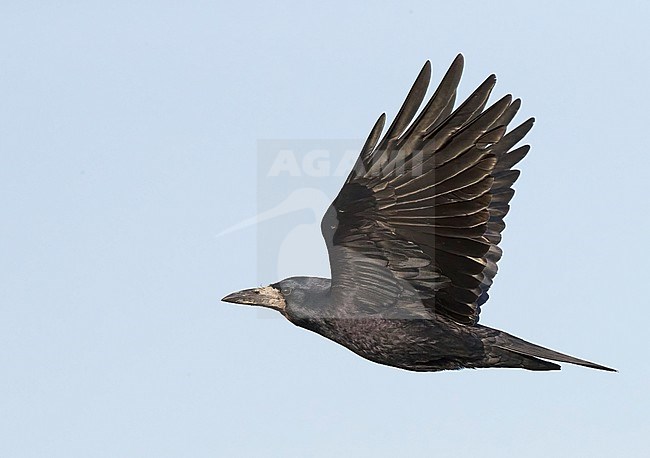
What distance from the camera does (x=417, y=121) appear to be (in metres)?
10.0

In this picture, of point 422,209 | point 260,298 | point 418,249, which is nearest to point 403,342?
point 418,249

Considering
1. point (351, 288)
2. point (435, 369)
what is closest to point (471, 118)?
point (351, 288)

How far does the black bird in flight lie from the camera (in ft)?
33.0

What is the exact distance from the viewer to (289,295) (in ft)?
38.8

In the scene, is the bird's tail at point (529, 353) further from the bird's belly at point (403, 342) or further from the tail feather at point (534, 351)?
the bird's belly at point (403, 342)

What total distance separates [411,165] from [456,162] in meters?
0.39

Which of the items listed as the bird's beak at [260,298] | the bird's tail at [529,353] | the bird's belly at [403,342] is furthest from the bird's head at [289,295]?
the bird's tail at [529,353]

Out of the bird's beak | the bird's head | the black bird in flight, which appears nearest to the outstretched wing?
the black bird in flight

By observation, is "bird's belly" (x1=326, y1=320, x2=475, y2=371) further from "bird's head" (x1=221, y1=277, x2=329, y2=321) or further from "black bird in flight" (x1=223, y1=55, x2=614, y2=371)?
"bird's head" (x1=221, y1=277, x2=329, y2=321)

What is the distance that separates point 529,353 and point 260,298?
279 centimetres

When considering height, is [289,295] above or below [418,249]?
below

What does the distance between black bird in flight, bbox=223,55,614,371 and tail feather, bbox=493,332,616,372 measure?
1 centimetres

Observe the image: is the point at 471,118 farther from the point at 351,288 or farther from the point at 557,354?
the point at 557,354

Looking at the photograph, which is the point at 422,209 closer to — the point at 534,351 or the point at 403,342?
the point at 403,342
